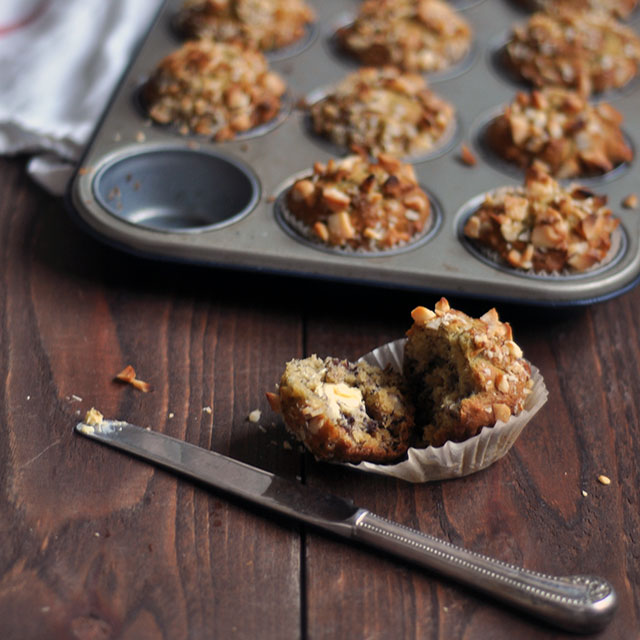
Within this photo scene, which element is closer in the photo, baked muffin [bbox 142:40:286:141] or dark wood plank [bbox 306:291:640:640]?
dark wood plank [bbox 306:291:640:640]

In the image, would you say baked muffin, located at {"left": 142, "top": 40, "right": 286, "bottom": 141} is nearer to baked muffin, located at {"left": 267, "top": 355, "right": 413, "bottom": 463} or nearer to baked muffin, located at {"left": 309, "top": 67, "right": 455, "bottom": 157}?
baked muffin, located at {"left": 309, "top": 67, "right": 455, "bottom": 157}

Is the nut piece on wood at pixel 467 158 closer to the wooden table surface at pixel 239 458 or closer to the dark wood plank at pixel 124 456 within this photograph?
the wooden table surface at pixel 239 458

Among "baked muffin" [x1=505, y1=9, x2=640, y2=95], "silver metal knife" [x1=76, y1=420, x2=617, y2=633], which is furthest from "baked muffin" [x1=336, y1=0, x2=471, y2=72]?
"silver metal knife" [x1=76, y1=420, x2=617, y2=633]

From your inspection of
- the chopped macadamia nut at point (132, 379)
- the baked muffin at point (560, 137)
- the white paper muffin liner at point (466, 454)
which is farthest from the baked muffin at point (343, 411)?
the baked muffin at point (560, 137)

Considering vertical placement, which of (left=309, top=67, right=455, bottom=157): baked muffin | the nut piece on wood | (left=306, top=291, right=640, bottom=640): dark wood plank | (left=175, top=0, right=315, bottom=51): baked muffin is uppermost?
(left=175, top=0, right=315, bottom=51): baked muffin

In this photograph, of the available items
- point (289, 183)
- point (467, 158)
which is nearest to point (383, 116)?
point (467, 158)

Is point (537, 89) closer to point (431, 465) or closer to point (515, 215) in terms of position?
point (515, 215)
